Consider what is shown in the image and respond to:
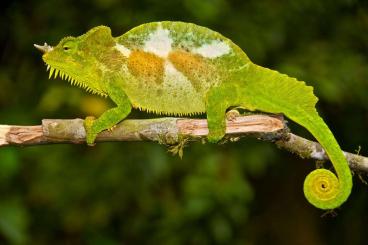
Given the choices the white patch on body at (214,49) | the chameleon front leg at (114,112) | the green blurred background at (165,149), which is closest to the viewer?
the white patch on body at (214,49)

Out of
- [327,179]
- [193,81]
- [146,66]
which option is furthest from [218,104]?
[327,179]

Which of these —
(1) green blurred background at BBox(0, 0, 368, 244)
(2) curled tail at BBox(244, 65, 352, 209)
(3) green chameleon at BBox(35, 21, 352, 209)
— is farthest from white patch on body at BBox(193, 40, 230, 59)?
(1) green blurred background at BBox(0, 0, 368, 244)

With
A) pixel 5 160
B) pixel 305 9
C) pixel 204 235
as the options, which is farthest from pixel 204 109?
pixel 305 9

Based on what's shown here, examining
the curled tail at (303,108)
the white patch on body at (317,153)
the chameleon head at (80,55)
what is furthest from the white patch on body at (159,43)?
the white patch on body at (317,153)

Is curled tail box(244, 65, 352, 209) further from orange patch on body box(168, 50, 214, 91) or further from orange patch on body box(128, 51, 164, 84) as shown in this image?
orange patch on body box(128, 51, 164, 84)

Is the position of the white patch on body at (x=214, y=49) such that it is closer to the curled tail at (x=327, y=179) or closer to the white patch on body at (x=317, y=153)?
the curled tail at (x=327, y=179)

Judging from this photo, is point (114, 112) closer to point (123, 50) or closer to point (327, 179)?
point (123, 50)

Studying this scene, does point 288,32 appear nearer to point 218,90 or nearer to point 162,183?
point 162,183
